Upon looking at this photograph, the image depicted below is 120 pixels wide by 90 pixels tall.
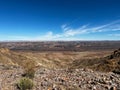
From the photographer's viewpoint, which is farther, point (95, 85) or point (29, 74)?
point (29, 74)

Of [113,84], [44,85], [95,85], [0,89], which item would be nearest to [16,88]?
[0,89]

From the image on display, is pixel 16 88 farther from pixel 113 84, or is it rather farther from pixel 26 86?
pixel 113 84

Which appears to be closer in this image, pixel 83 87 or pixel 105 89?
pixel 105 89

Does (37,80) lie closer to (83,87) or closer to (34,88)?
(34,88)

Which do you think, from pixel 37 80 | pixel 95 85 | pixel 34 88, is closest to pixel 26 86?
pixel 34 88

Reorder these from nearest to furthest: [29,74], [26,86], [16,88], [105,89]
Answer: [105,89]
[26,86]
[16,88]
[29,74]

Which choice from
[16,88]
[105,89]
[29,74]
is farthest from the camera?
[29,74]

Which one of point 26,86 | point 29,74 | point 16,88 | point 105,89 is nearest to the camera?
point 105,89

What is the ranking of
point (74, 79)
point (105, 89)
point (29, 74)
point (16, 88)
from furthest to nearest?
point (29, 74) → point (74, 79) → point (16, 88) → point (105, 89)
